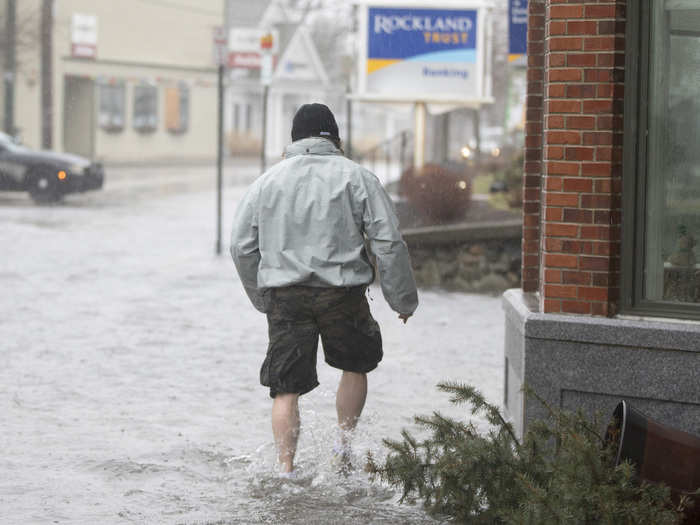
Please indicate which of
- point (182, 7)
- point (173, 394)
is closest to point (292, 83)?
point (182, 7)

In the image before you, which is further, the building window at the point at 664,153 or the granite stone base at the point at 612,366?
the building window at the point at 664,153

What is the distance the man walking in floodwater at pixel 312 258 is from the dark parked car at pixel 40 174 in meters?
20.3

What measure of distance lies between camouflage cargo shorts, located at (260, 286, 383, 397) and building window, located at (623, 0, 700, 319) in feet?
4.09

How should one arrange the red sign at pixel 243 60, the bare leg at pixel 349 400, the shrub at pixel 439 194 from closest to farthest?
the bare leg at pixel 349 400 < the shrub at pixel 439 194 < the red sign at pixel 243 60

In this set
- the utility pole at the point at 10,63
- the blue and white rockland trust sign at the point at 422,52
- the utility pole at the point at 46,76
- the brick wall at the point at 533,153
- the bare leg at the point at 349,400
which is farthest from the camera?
the utility pole at the point at 46,76

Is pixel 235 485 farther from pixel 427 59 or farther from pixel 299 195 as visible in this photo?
pixel 427 59

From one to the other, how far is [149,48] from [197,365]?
44719mm

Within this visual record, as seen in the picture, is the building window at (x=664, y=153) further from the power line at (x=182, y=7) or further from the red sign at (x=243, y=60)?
the red sign at (x=243, y=60)

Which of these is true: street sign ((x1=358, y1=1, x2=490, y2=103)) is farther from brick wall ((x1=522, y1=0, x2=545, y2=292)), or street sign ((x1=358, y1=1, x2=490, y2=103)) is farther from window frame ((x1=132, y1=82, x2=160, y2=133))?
window frame ((x1=132, y1=82, x2=160, y2=133))

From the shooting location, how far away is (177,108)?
55156mm

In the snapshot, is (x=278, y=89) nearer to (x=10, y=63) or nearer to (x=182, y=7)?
(x=182, y=7)

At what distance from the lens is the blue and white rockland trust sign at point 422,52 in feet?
64.8

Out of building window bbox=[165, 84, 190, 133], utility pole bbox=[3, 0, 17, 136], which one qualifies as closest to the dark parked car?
utility pole bbox=[3, 0, 17, 136]

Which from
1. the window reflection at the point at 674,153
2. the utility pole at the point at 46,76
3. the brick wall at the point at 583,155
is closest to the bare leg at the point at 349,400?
the brick wall at the point at 583,155
